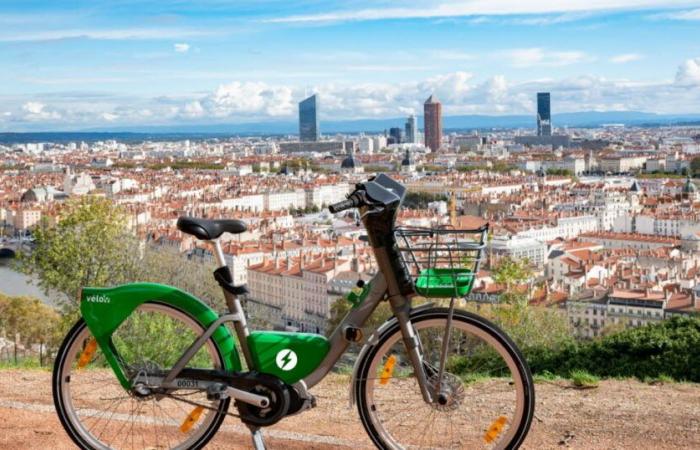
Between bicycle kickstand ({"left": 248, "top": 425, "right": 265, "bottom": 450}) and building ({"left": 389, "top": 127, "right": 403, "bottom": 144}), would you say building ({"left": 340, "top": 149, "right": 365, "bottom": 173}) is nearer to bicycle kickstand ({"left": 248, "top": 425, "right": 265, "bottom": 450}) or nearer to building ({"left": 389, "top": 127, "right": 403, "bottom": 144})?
building ({"left": 389, "top": 127, "right": 403, "bottom": 144})

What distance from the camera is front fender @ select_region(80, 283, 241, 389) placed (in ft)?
7.89

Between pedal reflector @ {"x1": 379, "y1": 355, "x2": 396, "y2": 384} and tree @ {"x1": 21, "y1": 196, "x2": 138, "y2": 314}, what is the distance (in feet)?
30.0

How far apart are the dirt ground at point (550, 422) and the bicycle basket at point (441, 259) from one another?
60 centimetres

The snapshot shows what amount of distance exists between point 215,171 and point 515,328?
249ft

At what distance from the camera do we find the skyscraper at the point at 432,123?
132m

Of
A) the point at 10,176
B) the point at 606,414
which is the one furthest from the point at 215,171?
the point at 606,414

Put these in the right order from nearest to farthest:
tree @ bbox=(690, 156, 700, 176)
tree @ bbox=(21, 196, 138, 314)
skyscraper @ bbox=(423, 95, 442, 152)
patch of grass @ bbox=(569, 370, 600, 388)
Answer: patch of grass @ bbox=(569, 370, 600, 388) < tree @ bbox=(21, 196, 138, 314) < tree @ bbox=(690, 156, 700, 176) < skyscraper @ bbox=(423, 95, 442, 152)

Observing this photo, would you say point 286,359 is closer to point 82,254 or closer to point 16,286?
point 82,254

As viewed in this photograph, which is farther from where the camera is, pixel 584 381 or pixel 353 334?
pixel 584 381

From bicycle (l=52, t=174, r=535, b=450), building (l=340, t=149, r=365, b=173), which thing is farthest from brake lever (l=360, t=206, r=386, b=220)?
building (l=340, t=149, r=365, b=173)

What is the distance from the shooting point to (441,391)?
7.92 feet

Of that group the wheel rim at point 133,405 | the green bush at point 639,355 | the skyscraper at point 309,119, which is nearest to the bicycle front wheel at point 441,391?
the wheel rim at point 133,405

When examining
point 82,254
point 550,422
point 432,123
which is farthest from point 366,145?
point 550,422

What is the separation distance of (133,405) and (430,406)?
77 cm
